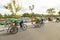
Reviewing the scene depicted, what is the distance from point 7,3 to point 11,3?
158 cm

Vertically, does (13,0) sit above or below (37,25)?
above

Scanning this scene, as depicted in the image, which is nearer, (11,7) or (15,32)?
(15,32)

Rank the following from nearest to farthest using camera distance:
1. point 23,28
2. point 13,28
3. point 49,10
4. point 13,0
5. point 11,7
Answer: point 13,28, point 23,28, point 13,0, point 11,7, point 49,10

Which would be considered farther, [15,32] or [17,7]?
[17,7]

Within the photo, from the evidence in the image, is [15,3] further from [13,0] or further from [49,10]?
[49,10]

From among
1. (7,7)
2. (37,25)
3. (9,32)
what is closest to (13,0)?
(7,7)

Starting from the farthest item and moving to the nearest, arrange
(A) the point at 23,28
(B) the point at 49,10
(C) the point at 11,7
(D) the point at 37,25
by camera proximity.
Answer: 1. (B) the point at 49,10
2. (C) the point at 11,7
3. (D) the point at 37,25
4. (A) the point at 23,28

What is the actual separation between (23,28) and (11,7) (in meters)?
34.0

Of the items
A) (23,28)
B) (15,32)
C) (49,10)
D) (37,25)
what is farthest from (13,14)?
(49,10)

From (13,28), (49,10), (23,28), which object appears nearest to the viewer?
(13,28)

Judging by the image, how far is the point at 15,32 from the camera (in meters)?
16.6

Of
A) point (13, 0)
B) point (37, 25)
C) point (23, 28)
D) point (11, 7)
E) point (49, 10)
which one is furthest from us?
point (49, 10)

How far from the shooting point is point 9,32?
1697 cm

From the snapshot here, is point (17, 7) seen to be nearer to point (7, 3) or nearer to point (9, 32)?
point (7, 3)
